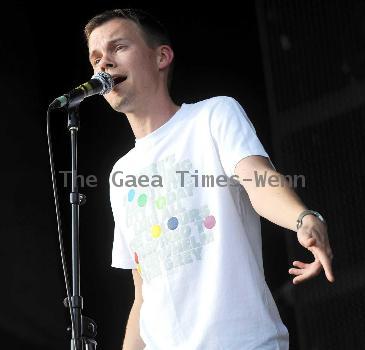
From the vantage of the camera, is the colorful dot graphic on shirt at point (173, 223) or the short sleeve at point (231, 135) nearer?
the short sleeve at point (231, 135)

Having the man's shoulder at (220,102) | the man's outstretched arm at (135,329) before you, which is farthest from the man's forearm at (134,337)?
the man's shoulder at (220,102)

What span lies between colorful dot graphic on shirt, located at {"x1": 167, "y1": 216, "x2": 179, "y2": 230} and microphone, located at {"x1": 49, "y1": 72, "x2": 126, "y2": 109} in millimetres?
400

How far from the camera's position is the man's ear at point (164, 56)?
8.36 ft

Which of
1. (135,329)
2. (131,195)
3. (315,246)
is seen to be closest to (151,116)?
(131,195)

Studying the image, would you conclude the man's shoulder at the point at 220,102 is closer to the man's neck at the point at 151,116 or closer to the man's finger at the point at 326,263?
the man's neck at the point at 151,116

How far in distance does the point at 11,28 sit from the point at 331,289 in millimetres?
1842

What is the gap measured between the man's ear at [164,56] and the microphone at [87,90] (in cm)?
28

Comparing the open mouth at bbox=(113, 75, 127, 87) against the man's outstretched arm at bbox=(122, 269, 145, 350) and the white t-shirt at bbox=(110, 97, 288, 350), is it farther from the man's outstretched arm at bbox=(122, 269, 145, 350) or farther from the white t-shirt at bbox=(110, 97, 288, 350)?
the man's outstretched arm at bbox=(122, 269, 145, 350)

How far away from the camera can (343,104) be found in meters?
3.38

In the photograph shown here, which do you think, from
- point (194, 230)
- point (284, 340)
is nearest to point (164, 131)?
point (194, 230)

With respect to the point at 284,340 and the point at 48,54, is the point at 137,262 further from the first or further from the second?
the point at 48,54

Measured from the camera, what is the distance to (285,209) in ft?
5.80

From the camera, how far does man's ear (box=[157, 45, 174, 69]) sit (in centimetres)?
255

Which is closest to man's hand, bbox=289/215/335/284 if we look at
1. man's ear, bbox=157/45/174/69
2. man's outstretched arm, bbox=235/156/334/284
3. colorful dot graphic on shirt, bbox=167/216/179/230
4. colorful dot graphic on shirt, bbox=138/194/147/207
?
man's outstretched arm, bbox=235/156/334/284
